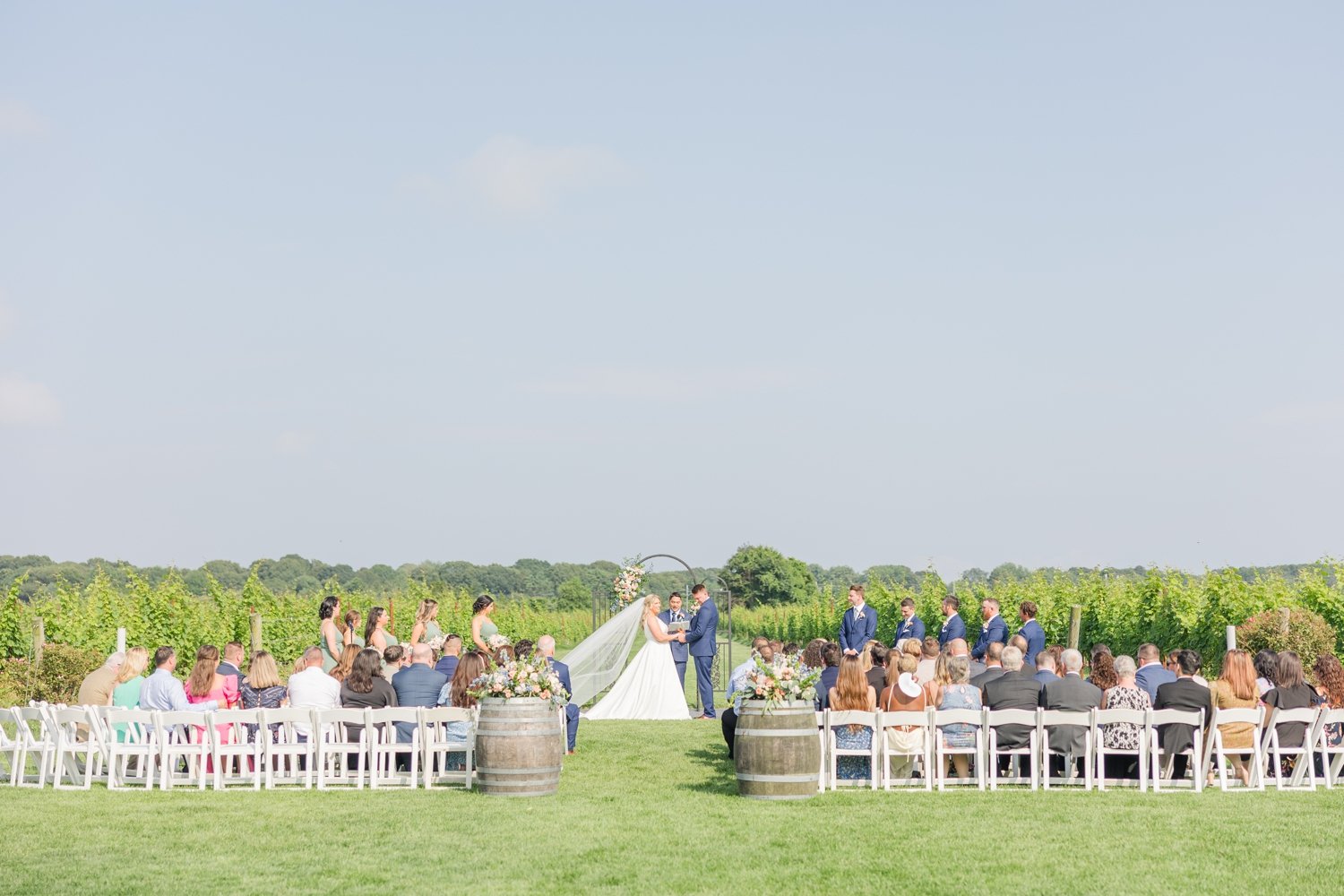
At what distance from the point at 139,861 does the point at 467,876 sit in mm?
2388

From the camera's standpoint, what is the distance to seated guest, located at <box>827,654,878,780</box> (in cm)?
1249

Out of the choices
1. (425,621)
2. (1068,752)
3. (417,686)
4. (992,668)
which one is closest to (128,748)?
(417,686)

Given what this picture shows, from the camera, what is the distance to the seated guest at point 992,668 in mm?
13336

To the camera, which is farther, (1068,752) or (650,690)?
(650,690)

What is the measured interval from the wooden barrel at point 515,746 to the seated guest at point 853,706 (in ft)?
8.90

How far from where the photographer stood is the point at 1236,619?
22.1m

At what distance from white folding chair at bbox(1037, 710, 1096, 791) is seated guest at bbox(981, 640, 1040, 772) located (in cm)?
22

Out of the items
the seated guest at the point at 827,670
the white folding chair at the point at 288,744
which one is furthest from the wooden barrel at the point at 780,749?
the white folding chair at the point at 288,744

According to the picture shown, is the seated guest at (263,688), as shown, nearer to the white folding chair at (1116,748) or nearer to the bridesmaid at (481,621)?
the bridesmaid at (481,621)

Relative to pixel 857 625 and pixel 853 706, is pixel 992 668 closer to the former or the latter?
pixel 853 706

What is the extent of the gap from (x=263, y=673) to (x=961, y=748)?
279 inches

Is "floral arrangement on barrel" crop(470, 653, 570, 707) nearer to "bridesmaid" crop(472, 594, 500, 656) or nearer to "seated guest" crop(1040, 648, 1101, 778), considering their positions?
"bridesmaid" crop(472, 594, 500, 656)

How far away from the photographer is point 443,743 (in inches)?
507

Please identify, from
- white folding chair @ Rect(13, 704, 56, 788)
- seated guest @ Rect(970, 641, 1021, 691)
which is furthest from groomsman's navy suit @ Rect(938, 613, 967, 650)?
white folding chair @ Rect(13, 704, 56, 788)
